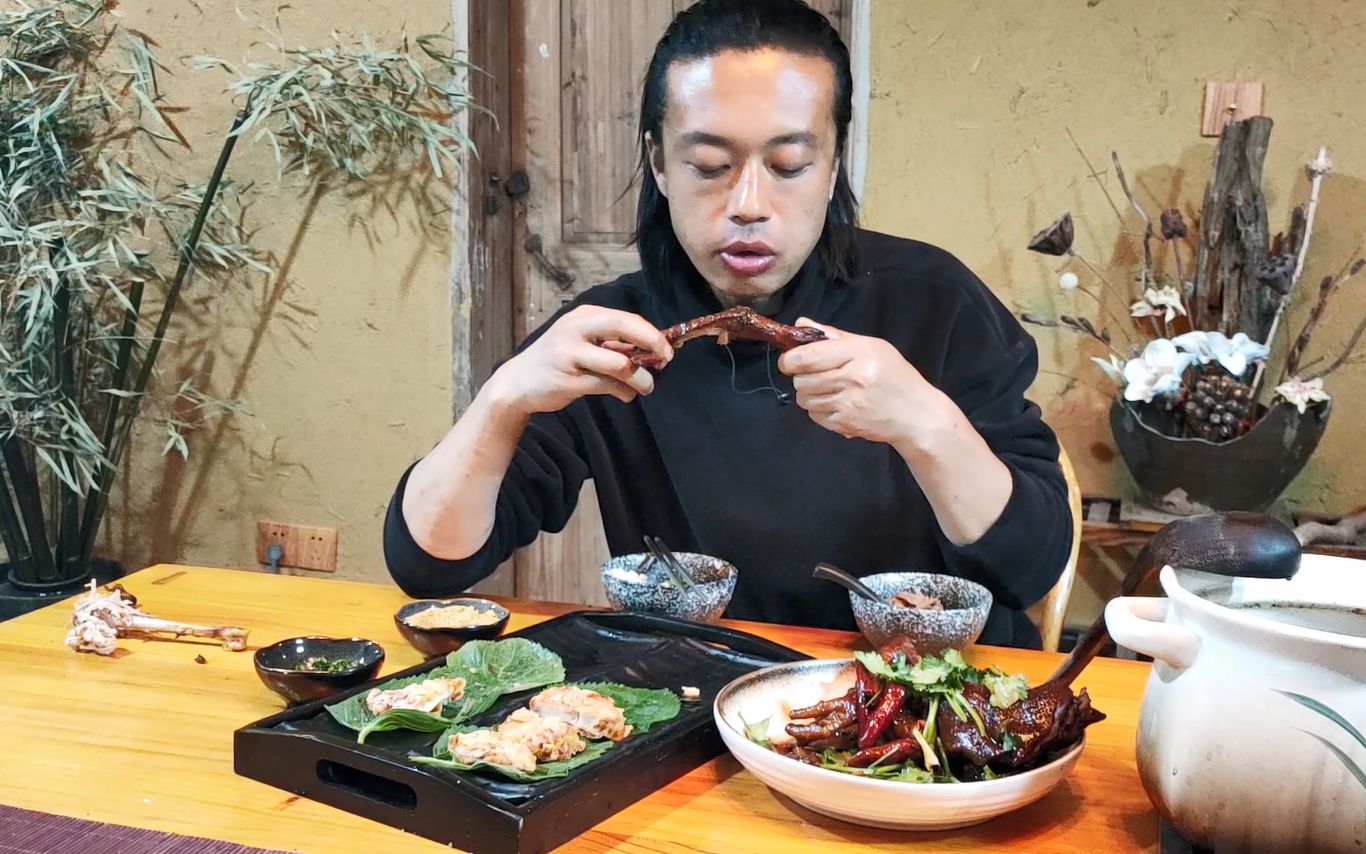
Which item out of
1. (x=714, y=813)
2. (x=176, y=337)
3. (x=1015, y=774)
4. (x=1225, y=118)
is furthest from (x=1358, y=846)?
(x=176, y=337)

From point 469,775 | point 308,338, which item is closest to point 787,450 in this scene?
point 469,775

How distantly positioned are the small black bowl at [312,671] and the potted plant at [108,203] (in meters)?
1.90

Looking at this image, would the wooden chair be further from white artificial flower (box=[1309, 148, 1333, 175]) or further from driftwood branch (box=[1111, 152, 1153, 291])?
white artificial flower (box=[1309, 148, 1333, 175])

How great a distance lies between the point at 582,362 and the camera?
1271 mm

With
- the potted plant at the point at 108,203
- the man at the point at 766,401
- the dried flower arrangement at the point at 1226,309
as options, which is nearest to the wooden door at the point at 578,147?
the potted plant at the point at 108,203

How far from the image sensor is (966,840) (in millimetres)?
830

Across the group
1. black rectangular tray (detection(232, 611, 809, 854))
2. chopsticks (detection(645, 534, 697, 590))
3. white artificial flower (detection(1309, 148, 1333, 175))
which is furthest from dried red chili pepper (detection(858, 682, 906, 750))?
white artificial flower (detection(1309, 148, 1333, 175))

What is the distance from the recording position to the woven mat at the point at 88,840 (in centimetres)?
79

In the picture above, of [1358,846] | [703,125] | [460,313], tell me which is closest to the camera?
[1358,846]

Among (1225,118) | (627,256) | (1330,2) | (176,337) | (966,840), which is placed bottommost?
(966,840)

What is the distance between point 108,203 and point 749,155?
2117mm

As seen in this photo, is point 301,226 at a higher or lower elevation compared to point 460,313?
higher

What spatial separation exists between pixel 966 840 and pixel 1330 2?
7.39ft

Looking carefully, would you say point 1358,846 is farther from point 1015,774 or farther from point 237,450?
point 237,450
